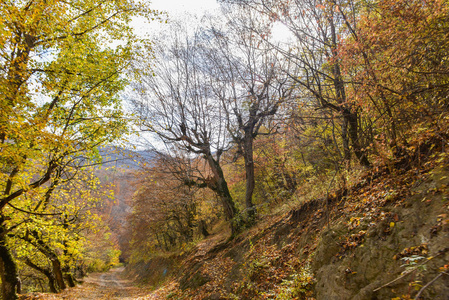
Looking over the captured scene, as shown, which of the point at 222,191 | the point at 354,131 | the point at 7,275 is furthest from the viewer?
the point at 222,191

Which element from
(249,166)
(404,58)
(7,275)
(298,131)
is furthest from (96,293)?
(404,58)

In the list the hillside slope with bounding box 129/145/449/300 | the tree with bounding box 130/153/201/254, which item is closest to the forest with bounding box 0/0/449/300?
the hillside slope with bounding box 129/145/449/300

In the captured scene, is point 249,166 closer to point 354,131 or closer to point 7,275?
point 354,131

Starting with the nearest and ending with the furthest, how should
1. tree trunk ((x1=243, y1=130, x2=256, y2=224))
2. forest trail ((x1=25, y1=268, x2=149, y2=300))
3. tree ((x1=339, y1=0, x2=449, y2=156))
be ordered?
1. tree ((x1=339, y1=0, x2=449, y2=156))
2. tree trunk ((x1=243, y1=130, x2=256, y2=224))
3. forest trail ((x1=25, y1=268, x2=149, y2=300))

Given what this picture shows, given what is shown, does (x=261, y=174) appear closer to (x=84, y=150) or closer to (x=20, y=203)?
(x=84, y=150)

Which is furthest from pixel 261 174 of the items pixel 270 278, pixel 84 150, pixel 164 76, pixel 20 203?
pixel 20 203

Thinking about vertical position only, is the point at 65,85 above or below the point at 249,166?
above

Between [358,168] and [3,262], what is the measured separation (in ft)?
38.7

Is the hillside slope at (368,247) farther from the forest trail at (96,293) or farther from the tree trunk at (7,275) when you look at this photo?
the forest trail at (96,293)

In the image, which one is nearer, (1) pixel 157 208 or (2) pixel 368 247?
(2) pixel 368 247

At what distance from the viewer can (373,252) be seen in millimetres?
3461

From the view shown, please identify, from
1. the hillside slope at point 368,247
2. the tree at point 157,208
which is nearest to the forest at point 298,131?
the hillside slope at point 368,247

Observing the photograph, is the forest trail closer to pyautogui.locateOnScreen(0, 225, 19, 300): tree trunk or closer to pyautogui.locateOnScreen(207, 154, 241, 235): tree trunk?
pyautogui.locateOnScreen(0, 225, 19, 300): tree trunk

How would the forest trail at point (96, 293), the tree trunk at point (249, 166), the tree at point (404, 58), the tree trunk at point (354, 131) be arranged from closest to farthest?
the tree at point (404, 58) → the tree trunk at point (354, 131) → the tree trunk at point (249, 166) → the forest trail at point (96, 293)
